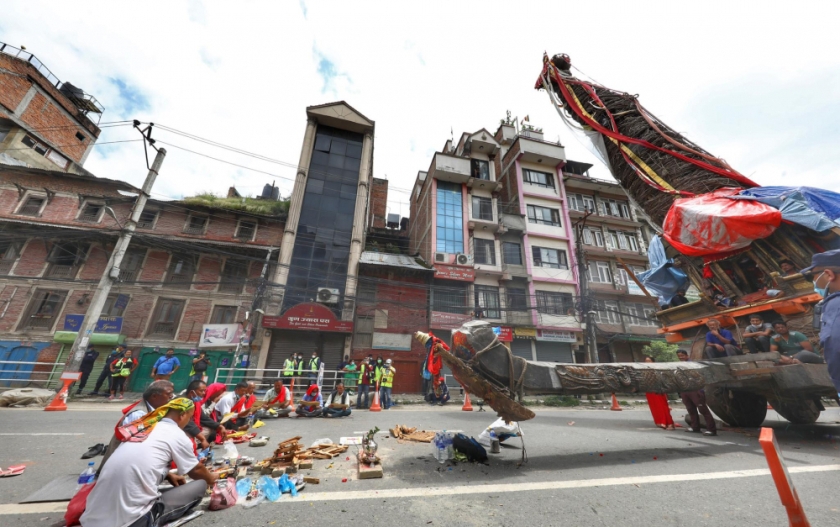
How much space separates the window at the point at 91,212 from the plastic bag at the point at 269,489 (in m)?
22.7

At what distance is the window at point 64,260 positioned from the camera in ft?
54.4

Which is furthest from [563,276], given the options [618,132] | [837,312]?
[837,312]

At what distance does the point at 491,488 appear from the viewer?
11.6ft

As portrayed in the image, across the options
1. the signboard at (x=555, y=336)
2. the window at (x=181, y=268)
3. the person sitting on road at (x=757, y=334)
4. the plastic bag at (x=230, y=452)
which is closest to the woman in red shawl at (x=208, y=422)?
the plastic bag at (x=230, y=452)

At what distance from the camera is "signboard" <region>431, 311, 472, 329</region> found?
17.9 m

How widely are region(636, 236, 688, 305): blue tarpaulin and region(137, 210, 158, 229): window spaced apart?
2441 centimetres

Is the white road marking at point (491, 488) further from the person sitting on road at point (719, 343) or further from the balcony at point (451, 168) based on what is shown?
the balcony at point (451, 168)

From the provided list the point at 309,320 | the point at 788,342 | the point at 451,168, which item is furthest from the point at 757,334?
the point at 451,168

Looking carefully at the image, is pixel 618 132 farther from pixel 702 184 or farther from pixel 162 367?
pixel 162 367

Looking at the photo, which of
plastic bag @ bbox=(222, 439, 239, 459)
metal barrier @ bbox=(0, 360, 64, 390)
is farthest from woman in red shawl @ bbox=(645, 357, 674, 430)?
metal barrier @ bbox=(0, 360, 64, 390)

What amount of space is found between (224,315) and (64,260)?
914 cm

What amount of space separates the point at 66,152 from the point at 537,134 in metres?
40.0

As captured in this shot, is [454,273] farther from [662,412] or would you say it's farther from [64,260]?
[64,260]

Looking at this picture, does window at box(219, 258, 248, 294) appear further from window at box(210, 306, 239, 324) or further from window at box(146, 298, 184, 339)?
window at box(146, 298, 184, 339)
